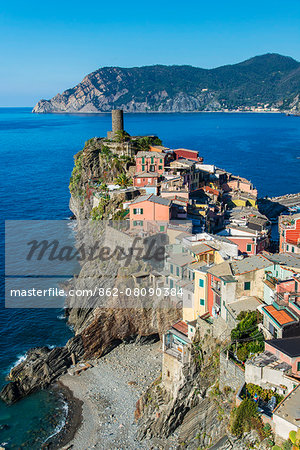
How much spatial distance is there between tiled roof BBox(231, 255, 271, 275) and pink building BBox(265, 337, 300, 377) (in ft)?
19.2

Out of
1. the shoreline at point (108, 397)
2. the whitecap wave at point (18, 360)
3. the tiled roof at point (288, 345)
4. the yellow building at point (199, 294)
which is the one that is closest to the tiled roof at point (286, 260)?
the yellow building at point (199, 294)

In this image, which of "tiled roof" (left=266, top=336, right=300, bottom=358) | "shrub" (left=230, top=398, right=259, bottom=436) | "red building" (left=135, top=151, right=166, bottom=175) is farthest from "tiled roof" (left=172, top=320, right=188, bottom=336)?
"red building" (left=135, top=151, right=166, bottom=175)

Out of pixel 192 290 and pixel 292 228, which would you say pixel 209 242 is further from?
pixel 292 228

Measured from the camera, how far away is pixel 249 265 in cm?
2681

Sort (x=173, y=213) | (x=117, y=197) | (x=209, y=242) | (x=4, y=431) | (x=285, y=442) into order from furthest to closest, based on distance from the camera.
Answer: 1. (x=117, y=197)
2. (x=173, y=213)
3. (x=209, y=242)
4. (x=4, y=431)
5. (x=285, y=442)

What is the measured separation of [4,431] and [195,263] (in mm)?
17951

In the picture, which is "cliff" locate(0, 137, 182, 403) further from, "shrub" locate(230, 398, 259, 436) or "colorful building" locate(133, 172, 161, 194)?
"shrub" locate(230, 398, 259, 436)

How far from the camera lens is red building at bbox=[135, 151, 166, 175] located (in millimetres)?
53812

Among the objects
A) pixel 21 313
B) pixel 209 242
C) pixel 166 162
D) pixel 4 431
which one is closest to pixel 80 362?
pixel 4 431

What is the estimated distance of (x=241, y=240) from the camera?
121 ft

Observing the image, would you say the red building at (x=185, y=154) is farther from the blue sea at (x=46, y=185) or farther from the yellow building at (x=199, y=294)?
the yellow building at (x=199, y=294)

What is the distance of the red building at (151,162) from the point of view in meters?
53.8

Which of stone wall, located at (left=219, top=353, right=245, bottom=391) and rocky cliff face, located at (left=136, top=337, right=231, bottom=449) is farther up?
stone wall, located at (left=219, top=353, right=245, bottom=391)

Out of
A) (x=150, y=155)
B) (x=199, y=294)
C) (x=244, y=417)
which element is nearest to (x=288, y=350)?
(x=244, y=417)
